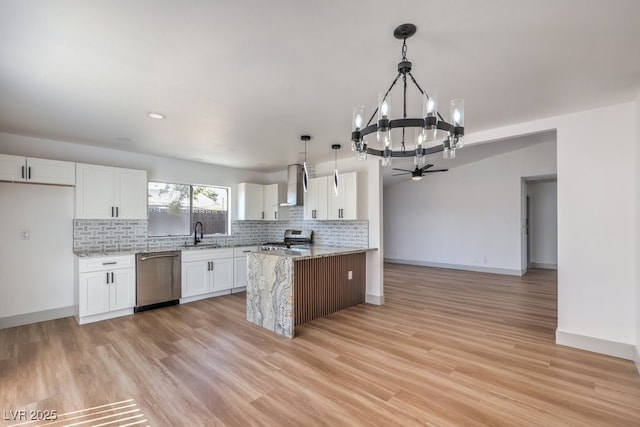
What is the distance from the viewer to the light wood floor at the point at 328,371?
2.15 metres

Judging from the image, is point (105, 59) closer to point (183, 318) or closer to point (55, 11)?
point (55, 11)

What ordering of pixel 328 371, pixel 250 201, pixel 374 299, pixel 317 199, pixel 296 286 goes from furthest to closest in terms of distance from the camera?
pixel 250 201
pixel 317 199
pixel 374 299
pixel 296 286
pixel 328 371

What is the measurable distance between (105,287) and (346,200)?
3.75m

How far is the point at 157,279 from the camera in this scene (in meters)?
4.71

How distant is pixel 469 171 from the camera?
8.12m

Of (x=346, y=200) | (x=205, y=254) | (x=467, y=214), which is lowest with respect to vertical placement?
(x=205, y=254)

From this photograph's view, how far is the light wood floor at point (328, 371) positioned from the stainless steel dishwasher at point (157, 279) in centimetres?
38

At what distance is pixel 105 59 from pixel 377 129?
1.98 metres

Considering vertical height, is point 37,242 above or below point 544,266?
above

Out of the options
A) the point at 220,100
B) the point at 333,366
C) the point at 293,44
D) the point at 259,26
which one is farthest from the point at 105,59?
the point at 333,366

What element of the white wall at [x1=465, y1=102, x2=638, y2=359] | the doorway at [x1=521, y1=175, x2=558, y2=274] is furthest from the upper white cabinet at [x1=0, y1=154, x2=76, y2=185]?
the doorway at [x1=521, y1=175, x2=558, y2=274]

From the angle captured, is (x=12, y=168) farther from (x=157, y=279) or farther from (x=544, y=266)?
(x=544, y=266)

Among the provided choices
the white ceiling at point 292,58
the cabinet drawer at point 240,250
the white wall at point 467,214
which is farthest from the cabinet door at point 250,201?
the white wall at point 467,214

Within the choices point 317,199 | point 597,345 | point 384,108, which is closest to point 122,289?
point 317,199
